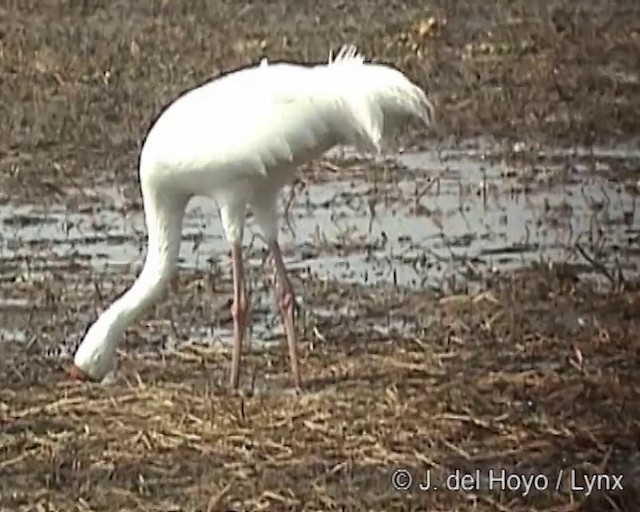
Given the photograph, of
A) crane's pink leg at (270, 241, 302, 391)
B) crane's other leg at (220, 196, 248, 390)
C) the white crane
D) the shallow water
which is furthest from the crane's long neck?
the shallow water

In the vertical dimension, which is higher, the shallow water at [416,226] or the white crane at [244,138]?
the white crane at [244,138]

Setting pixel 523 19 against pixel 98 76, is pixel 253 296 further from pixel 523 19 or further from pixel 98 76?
pixel 523 19

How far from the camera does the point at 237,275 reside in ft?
13.0

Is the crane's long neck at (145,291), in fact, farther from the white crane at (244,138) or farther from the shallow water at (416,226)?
the shallow water at (416,226)

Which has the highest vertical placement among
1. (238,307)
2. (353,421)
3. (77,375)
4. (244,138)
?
(244,138)

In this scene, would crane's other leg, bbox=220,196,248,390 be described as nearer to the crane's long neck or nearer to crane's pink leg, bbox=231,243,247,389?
crane's pink leg, bbox=231,243,247,389

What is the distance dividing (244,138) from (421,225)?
1252 millimetres

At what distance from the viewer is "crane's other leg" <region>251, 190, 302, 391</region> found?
12.9ft

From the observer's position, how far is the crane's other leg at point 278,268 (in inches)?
155

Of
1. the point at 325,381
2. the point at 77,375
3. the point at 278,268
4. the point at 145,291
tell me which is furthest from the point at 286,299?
the point at 77,375

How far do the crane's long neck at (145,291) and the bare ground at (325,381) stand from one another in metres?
0.09

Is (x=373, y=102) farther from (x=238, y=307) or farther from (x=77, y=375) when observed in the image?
(x=77, y=375)

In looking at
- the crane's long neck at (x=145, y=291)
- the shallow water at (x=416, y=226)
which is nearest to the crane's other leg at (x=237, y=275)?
the crane's long neck at (x=145, y=291)

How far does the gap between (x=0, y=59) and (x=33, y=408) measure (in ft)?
9.49
